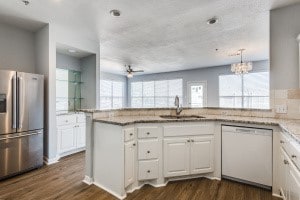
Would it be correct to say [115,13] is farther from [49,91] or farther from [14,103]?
[14,103]

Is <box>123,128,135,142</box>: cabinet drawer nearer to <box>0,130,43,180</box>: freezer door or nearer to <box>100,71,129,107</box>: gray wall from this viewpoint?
<box>0,130,43,180</box>: freezer door

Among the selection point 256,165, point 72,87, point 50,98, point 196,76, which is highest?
point 196,76

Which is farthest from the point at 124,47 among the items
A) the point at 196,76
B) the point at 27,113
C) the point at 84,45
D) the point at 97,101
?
the point at 196,76

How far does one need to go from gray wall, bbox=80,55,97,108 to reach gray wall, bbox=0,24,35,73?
4.20ft

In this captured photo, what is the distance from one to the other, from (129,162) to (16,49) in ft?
10.4

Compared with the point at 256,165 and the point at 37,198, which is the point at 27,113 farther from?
the point at 256,165

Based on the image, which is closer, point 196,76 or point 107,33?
point 107,33

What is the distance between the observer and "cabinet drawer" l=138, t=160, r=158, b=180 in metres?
2.39

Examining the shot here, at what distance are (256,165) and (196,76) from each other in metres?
6.24

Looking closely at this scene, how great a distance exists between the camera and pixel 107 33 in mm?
3756

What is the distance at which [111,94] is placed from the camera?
9320 millimetres

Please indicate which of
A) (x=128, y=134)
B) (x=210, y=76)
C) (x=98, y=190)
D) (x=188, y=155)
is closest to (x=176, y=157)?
(x=188, y=155)

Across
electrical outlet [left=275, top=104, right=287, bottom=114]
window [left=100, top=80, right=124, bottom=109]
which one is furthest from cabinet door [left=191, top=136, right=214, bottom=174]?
window [left=100, top=80, right=124, bottom=109]

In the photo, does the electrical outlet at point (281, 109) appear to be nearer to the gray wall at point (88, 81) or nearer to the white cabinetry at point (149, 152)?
the white cabinetry at point (149, 152)
